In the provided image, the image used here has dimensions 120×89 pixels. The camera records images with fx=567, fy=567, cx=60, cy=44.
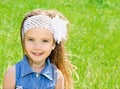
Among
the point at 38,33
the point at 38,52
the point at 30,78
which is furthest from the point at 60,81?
the point at 38,33

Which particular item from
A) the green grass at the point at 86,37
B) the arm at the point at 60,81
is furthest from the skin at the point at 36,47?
the green grass at the point at 86,37

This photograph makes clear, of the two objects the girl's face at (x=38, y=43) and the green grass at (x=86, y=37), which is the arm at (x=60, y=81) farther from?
the green grass at (x=86, y=37)

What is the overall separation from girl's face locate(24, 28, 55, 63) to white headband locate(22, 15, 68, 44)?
57 millimetres

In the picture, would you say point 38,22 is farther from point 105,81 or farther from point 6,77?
point 105,81

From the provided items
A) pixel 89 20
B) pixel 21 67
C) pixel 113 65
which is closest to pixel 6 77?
pixel 21 67

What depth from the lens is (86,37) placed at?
11.0 meters

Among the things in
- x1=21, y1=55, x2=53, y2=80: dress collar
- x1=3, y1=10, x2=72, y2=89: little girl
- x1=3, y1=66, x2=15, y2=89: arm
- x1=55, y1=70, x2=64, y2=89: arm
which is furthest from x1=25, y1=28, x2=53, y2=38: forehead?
x1=55, y1=70, x2=64, y2=89: arm

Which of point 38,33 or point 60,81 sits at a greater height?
point 38,33

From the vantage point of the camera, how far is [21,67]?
6.45 metres

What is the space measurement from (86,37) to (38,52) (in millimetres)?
4753

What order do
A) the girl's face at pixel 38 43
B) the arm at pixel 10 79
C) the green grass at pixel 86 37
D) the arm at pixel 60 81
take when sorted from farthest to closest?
the green grass at pixel 86 37 → the arm at pixel 60 81 → the arm at pixel 10 79 → the girl's face at pixel 38 43

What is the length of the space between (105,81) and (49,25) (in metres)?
2.43

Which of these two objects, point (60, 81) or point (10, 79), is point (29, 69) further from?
point (60, 81)

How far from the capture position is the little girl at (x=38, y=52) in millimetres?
6273
